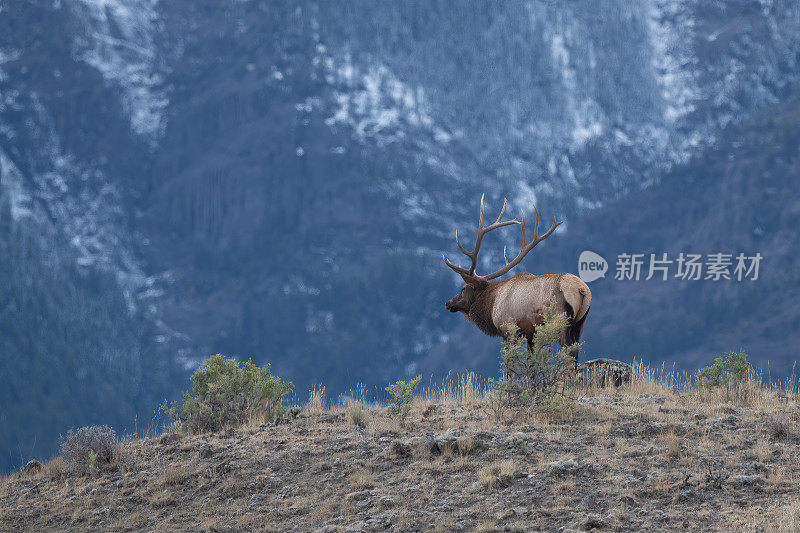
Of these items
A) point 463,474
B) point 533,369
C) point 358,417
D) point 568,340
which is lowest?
point 463,474

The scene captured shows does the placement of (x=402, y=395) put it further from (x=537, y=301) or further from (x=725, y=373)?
(x=725, y=373)

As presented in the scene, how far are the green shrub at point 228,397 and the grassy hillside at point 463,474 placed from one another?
1.56 ft

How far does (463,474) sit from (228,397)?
470cm

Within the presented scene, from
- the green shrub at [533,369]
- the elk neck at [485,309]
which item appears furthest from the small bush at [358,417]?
the elk neck at [485,309]

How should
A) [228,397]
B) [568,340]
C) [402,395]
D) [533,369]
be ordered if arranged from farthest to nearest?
[568,340], [228,397], [402,395], [533,369]

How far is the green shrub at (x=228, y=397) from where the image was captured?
537 inches

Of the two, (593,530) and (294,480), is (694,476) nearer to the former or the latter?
(593,530)

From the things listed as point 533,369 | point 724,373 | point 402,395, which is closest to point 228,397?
point 402,395

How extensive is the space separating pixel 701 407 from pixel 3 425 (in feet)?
597

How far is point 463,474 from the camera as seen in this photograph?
1020 cm

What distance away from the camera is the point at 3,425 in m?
178

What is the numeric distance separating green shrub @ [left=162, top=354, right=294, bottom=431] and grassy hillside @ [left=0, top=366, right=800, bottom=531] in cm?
47

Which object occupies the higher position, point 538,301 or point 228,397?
point 538,301

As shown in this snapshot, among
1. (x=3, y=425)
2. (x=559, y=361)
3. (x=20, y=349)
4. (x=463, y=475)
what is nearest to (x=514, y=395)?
(x=559, y=361)
